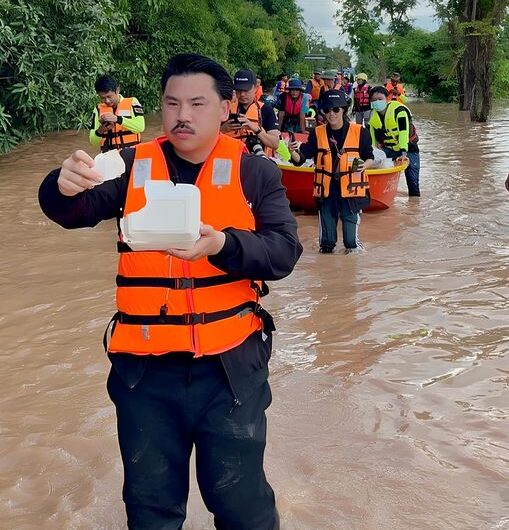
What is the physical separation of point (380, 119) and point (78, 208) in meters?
7.70

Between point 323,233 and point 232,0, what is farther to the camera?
point 232,0

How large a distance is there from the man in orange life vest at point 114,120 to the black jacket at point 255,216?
5.43 m

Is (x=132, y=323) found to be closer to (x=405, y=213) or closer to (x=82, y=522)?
(x=82, y=522)

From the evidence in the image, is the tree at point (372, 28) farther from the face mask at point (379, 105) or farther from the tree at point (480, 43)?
the face mask at point (379, 105)

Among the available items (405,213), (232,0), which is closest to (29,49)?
(405,213)

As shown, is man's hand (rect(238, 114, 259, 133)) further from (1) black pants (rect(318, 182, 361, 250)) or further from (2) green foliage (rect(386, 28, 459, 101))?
(2) green foliage (rect(386, 28, 459, 101))

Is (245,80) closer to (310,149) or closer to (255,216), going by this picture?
(310,149)

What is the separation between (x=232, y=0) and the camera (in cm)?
2352

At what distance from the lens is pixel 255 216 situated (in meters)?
2.19

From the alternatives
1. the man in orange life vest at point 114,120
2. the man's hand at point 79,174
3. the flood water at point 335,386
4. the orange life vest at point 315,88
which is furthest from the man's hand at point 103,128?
the orange life vest at point 315,88

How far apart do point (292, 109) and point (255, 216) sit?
10991 millimetres

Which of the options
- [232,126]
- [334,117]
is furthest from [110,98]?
[334,117]

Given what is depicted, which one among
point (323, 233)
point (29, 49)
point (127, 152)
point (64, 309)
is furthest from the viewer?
point (29, 49)

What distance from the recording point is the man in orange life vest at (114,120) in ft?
24.7
